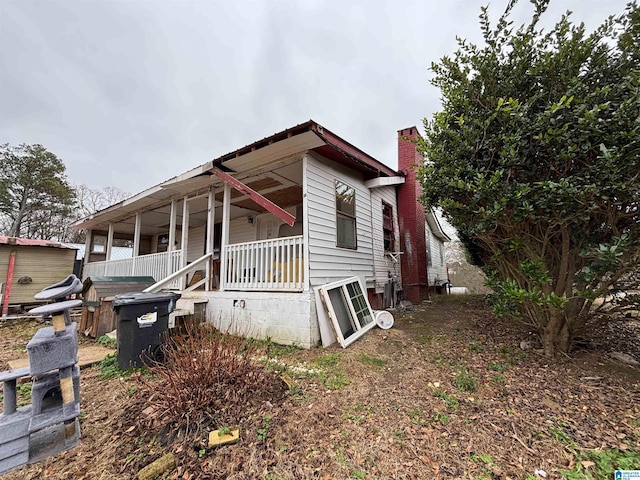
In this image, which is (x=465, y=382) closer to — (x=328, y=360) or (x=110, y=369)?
(x=328, y=360)

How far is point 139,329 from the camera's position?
3812 millimetres

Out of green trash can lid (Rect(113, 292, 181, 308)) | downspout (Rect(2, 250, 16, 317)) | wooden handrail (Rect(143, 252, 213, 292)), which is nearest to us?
green trash can lid (Rect(113, 292, 181, 308))

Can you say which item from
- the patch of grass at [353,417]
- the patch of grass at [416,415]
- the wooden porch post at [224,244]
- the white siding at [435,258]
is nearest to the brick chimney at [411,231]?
the white siding at [435,258]

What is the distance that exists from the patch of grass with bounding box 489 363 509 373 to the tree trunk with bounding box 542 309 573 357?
0.71 meters

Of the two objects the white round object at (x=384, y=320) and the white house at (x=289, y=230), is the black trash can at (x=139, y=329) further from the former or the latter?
the white round object at (x=384, y=320)

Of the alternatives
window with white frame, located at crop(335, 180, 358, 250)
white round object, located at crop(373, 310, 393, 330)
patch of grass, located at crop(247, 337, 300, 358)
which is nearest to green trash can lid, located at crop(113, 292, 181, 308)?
patch of grass, located at crop(247, 337, 300, 358)

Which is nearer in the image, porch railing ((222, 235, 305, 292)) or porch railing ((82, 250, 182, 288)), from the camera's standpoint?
porch railing ((222, 235, 305, 292))

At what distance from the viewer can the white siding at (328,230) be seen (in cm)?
524

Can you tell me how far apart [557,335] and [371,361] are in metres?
A: 2.68

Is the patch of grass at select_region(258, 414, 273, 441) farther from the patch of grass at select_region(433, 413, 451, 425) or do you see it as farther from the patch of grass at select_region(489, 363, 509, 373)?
the patch of grass at select_region(489, 363, 509, 373)

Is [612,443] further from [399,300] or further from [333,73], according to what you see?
[333,73]

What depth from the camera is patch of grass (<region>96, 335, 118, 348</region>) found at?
16.3ft

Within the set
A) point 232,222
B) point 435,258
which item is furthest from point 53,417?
point 435,258

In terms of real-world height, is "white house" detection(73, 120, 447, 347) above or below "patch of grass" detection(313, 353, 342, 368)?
above
